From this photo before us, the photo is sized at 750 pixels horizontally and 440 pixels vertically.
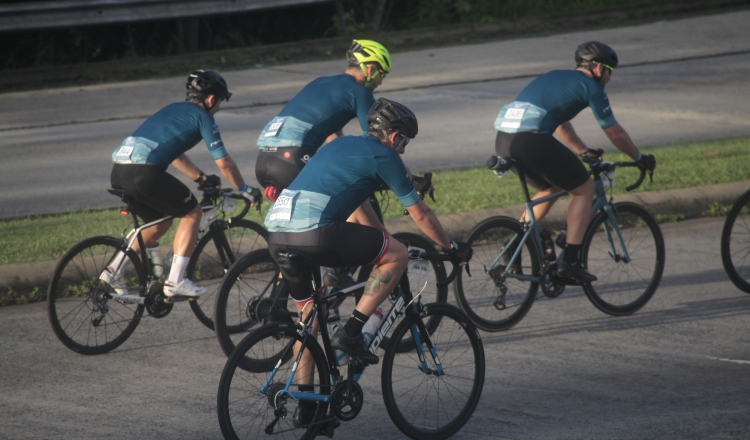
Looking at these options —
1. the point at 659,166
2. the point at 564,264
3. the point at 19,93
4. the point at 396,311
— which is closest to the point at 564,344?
the point at 564,264

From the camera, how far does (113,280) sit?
6914 millimetres

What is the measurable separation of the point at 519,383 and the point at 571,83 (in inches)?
97.4

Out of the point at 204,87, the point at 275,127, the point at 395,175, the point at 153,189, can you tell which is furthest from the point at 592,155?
the point at 153,189

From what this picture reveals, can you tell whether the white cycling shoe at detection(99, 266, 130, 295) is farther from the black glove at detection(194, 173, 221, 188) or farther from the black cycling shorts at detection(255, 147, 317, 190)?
the black cycling shorts at detection(255, 147, 317, 190)

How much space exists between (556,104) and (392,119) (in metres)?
2.44

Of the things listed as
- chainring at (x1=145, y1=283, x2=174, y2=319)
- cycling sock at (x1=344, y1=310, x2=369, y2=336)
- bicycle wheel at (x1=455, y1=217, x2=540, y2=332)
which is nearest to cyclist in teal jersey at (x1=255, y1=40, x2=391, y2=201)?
chainring at (x1=145, y1=283, x2=174, y2=319)

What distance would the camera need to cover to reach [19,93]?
17594 millimetres

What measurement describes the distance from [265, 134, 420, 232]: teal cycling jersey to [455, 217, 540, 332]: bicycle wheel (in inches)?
80.3

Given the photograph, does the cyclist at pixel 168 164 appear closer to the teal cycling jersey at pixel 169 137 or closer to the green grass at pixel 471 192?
the teal cycling jersey at pixel 169 137

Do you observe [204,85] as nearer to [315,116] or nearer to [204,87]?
[204,87]

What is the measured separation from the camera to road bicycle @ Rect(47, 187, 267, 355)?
6.78 meters

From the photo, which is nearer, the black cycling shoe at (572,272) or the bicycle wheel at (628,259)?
the black cycling shoe at (572,272)

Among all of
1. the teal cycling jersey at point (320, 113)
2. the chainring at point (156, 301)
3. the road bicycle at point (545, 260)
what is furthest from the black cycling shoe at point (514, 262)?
the chainring at point (156, 301)

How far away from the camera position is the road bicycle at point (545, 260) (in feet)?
23.5
